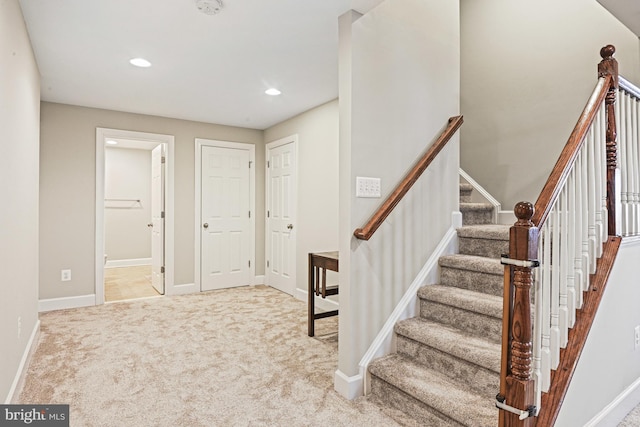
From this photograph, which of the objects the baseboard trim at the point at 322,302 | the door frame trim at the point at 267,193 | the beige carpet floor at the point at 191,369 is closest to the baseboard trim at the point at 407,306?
the beige carpet floor at the point at 191,369

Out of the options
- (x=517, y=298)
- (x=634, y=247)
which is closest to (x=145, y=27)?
(x=517, y=298)

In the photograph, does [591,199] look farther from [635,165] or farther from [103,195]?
[103,195]

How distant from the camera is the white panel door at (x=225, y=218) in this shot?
202 inches

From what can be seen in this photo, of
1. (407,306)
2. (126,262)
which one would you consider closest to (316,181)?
(407,306)

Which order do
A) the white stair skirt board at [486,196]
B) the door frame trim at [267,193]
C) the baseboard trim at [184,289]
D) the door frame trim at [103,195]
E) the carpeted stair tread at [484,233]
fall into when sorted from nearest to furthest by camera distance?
the carpeted stair tread at [484,233]
the white stair skirt board at [486,196]
the door frame trim at [103,195]
the door frame trim at [267,193]
the baseboard trim at [184,289]

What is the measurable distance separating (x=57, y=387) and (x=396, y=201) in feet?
7.93

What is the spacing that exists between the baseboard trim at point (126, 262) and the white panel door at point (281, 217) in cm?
355

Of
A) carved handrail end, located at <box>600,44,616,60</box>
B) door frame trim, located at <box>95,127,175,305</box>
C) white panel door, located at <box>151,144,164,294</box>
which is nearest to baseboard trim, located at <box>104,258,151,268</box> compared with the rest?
white panel door, located at <box>151,144,164,294</box>

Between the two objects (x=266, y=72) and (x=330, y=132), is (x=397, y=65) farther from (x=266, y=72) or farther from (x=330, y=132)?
(x=330, y=132)

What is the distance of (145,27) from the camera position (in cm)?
253

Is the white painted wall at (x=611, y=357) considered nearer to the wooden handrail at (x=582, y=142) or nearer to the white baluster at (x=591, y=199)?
the white baluster at (x=591, y=199)

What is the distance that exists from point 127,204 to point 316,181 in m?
4.94

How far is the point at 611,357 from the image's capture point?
6.37 ft

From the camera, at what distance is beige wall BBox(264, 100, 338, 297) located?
4121 mm
